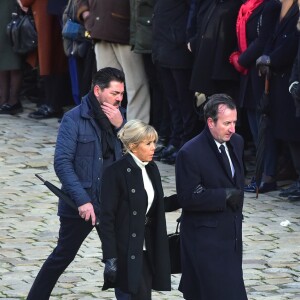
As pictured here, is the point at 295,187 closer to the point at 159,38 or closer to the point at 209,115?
the point at 159,38

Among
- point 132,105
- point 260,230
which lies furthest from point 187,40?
point 260,230

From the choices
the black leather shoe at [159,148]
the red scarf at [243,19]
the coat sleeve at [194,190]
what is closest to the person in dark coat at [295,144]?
the red scarf at [243,19]

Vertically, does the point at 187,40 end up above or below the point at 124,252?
above

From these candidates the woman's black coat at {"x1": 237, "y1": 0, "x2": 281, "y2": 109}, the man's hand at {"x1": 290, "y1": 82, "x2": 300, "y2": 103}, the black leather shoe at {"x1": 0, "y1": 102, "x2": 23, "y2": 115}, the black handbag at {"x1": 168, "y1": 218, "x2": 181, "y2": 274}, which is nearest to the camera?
the black handbag at {"x1": 168, "y1": 218, "x2": 181, "y2": 274}

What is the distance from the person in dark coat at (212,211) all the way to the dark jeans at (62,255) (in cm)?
96

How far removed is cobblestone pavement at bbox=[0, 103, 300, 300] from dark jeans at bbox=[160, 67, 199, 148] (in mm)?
402

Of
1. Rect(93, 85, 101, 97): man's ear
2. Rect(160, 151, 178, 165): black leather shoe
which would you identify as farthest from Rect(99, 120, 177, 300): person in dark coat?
Rect(160, 151, 178, 165): black leather shoe

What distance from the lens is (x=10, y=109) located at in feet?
60.7

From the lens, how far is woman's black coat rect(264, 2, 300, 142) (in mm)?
12812

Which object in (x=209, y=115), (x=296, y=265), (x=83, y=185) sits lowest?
(x=296, y=265)

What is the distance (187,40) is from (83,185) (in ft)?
16.9

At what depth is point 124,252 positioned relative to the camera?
856 centimetres

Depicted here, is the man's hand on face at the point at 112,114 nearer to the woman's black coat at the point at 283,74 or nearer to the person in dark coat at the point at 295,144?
the person in dark coat at the point at 295,144

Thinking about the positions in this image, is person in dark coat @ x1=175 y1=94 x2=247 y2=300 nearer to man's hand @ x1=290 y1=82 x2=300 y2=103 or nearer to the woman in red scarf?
man's hand @ x1=290 y1=82 x2=300 y2=103
